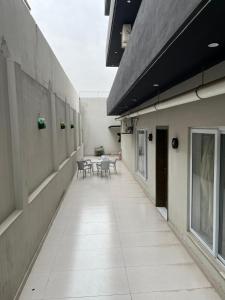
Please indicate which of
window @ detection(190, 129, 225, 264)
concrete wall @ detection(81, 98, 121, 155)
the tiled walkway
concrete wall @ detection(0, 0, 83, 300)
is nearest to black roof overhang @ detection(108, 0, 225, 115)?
window @ detection(190, 129, 225, 264)

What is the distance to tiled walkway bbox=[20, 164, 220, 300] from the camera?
9.61 ft

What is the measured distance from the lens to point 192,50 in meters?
2.24

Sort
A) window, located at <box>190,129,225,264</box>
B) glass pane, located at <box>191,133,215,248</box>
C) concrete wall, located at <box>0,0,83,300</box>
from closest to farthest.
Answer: concrete wall, located at <box>0,0,83,300</box>, window, located at <box>190,129,225,264</box>, glass pane, located at <box>191,133,215,248</box>

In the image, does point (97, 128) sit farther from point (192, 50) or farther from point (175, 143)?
point (192, 50)

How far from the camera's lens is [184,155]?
404cm

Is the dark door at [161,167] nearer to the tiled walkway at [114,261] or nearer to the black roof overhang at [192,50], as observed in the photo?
the tiled walkway at [114,261]

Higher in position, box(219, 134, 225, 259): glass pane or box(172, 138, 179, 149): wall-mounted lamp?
box(172, 138, 179, 149): wall-mounted lamp

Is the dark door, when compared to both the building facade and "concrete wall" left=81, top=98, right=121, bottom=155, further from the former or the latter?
"concrete wall" left=81, top=98, right=121, bottom=155

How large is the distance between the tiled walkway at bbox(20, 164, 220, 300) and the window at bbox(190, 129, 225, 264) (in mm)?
542

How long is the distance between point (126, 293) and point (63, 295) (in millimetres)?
803

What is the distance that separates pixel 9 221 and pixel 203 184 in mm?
2766

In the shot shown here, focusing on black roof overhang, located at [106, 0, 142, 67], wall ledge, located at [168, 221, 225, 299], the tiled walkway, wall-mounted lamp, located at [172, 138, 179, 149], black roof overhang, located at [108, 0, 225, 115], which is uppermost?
black roof overhang, located at [106, 0, 142, 67]

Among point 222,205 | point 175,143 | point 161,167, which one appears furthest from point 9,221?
point 161,167

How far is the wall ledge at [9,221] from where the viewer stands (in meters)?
2.58
